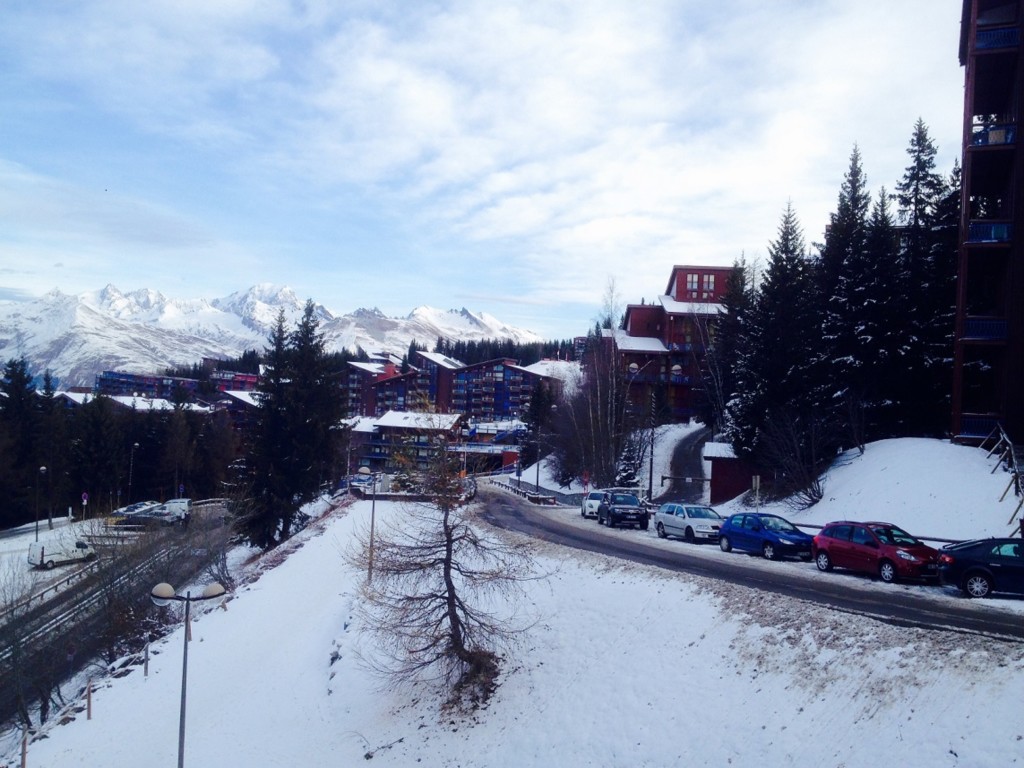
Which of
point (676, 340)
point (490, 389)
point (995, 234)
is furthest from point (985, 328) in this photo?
point (490, 389)

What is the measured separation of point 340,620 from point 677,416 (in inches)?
2251

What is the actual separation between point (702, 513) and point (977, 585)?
48.0ft

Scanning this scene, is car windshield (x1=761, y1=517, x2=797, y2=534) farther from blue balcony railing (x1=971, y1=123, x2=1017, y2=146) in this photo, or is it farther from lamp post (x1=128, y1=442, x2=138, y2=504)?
lamp post (x1=128, y1=442, x2=138, y2=504)

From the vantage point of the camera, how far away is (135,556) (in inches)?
1293

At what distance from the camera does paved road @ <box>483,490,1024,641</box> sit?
14.7 m

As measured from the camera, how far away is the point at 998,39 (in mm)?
32188

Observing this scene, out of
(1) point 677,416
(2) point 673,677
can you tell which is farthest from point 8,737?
(1) point 677,416

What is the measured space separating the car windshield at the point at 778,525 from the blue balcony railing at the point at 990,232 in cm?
1569

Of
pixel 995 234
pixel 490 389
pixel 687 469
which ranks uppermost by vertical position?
pixel 995 234

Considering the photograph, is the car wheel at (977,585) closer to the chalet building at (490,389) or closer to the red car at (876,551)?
the red car at (876,551)

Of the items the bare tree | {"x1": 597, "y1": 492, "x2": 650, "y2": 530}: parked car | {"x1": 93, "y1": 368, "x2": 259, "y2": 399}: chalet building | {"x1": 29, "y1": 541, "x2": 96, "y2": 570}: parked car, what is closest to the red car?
the bare tree

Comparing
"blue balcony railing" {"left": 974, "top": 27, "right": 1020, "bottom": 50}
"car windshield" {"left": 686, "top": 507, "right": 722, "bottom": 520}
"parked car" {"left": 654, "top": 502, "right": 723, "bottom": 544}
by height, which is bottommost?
"parked car" {"left": 654, "top": 502, "right": 723, "bottom": 544}

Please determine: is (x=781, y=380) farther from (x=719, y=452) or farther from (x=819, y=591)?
(x=819, y=591)

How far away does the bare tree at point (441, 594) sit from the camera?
19.6 meters
